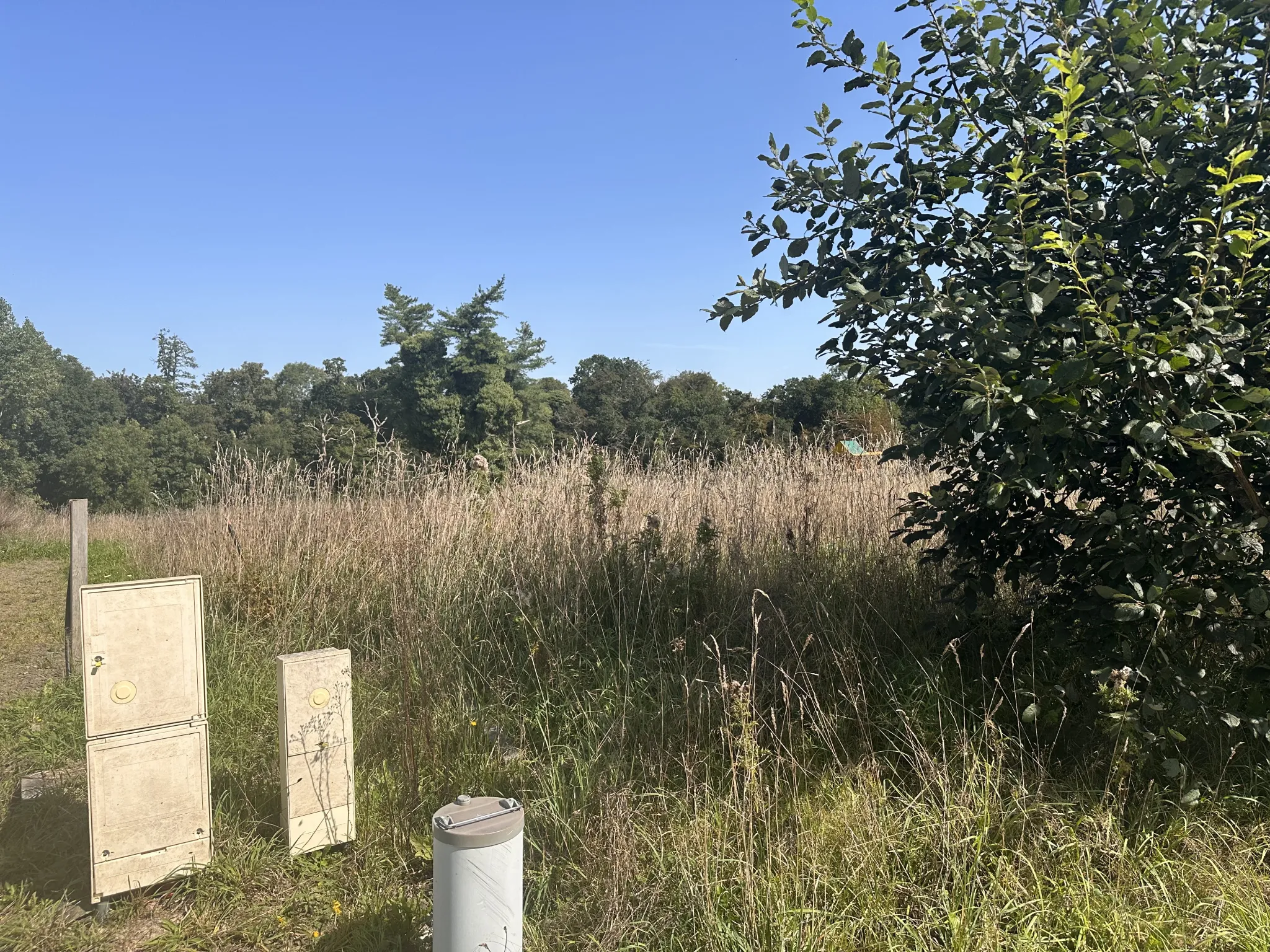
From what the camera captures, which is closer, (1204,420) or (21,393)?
(1204,420)

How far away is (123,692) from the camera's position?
117 inches

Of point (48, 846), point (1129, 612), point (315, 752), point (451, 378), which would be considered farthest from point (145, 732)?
point (451, 378)

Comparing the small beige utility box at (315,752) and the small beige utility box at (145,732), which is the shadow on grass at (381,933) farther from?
the small beige utility box at (145,732)

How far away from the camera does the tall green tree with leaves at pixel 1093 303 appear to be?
2.61 meters

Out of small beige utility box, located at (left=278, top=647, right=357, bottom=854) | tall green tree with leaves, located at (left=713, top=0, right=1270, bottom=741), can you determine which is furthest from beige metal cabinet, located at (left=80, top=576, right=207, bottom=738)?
tall green tree with leaves, located at (left=713, top=0, right=1270, bottom=741)

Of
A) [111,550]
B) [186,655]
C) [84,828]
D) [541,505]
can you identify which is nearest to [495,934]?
[186,655]

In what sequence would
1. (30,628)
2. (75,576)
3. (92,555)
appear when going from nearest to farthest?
(75,576), (30,628), (92,555)

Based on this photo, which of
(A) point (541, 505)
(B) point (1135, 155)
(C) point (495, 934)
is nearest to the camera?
(C) point (495, 934)

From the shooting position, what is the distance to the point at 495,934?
2264mm

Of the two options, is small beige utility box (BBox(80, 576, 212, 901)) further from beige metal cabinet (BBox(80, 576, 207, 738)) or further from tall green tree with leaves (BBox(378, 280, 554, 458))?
tall green tree with leaves (BBox(378, 280, 554, 458))

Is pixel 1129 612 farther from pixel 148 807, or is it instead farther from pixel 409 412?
pixel 409 412

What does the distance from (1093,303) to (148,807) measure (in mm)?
3947

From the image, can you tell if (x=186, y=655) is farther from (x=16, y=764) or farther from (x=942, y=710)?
(x=942, y=710)

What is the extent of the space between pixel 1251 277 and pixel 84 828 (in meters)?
5.39
